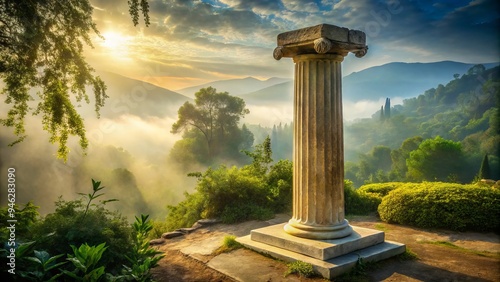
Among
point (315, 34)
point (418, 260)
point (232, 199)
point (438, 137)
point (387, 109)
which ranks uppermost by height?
point (387, 109)

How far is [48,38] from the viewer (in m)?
10.6

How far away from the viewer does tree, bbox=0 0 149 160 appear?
9.35 metres

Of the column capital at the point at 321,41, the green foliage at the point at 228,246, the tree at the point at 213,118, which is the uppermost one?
the tree at the point at 213,118

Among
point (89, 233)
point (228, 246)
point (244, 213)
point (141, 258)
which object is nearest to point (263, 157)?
point (244, 213)

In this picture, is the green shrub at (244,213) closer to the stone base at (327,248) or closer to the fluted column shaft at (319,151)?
the stone base at (327,248)

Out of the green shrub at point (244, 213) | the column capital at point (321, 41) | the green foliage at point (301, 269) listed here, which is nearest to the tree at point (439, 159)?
the green shrub at point (244, 213)

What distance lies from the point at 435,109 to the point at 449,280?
95.3 m

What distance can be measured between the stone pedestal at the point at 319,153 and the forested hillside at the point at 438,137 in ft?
22.1

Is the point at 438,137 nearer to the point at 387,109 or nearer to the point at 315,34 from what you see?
the point at 315,34

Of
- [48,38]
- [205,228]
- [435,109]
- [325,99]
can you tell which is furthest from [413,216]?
[435,109]

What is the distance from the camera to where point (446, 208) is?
8.25m

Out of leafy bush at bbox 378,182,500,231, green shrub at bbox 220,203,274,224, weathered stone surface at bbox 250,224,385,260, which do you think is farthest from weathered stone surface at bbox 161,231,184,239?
leafy bush at bbox 378,182,500,231

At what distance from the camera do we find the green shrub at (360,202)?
10.7 metres

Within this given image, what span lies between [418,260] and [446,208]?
Result: 2.97 m
